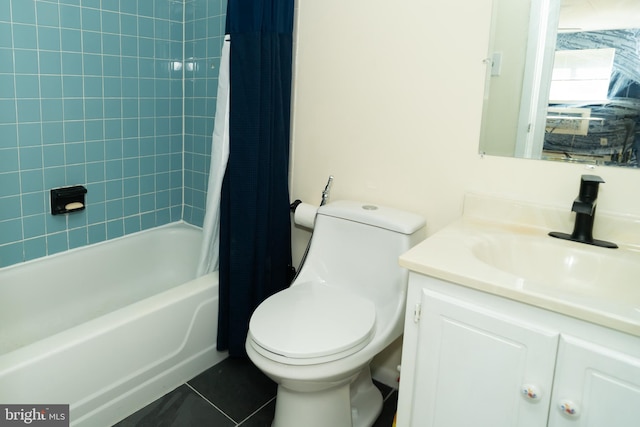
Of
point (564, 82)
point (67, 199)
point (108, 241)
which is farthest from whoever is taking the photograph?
point (108, 241)

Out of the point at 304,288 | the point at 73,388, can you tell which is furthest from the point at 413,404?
the point at 73,388

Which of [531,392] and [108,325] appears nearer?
[531,392]

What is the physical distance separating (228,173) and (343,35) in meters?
0.73

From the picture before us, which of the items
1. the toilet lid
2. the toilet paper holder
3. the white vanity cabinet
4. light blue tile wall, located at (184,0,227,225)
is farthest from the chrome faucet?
the toilet paper holder

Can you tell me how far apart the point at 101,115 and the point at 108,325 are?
40.6 inches

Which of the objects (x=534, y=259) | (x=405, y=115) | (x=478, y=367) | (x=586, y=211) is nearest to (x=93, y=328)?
(x=478, y=367)

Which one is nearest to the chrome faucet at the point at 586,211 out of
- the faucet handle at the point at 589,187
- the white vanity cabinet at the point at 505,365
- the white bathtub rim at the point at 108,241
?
the faucet handle at the point at 589,187

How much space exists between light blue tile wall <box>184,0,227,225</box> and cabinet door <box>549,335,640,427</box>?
189cm

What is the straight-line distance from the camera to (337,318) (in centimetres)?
150

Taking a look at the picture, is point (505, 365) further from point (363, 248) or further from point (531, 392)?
point (363, 248)

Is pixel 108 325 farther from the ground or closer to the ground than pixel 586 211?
closer to the ground

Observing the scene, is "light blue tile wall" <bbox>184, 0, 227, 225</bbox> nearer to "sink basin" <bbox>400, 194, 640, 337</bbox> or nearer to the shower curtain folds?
the shower curtain folds

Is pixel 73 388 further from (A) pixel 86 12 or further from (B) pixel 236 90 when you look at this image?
(A) pixel 86 12

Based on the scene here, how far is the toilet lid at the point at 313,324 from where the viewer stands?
1351 millimetres
